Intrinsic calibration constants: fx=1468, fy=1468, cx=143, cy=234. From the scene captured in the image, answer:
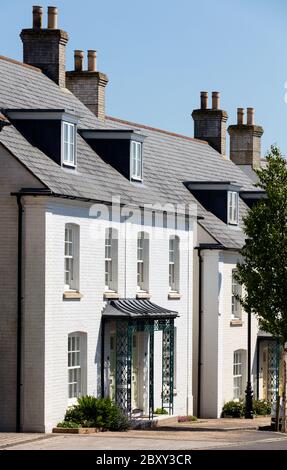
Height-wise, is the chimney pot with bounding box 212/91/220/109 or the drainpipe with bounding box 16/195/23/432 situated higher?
the chimney pot with bounding box 212/91/220/109

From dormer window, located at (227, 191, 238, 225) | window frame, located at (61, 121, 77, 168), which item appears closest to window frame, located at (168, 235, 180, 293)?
dormer window, located at (227, 191, 238, 225)

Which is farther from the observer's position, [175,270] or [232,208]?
[232,208]

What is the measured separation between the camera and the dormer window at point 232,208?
5356cm

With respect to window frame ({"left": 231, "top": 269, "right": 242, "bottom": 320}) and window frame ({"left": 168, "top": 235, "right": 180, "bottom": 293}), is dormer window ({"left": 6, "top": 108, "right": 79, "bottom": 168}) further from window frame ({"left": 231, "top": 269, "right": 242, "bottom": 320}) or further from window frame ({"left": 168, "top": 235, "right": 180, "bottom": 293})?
window frame ({"left": 231, "top": 269, "right": 242, "bottom": 320})

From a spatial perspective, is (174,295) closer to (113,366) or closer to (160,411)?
(160,411)

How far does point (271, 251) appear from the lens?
4366 centimetres

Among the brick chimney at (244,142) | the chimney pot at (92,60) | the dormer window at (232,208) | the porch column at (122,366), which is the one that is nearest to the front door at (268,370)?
the dormer window at (232,208)

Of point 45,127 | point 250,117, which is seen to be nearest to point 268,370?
point 250,117

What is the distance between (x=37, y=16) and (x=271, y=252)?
11800 millimetres

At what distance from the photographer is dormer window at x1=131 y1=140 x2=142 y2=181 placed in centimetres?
4572

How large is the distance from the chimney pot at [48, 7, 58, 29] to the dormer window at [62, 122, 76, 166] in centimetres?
795

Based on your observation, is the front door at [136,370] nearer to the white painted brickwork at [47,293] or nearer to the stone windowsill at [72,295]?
the white painted brickwork at [47,293]

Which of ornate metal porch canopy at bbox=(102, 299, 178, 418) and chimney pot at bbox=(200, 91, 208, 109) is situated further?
chimney pot at bbox=(200, 91, 208, 109)

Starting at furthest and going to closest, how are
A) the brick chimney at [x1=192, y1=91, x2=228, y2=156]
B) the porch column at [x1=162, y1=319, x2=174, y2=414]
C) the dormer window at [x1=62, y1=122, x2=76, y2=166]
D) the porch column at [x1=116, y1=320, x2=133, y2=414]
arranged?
1. the brick chimney at [x1=192, y1=91, x2=228, y2=156]
2. the porch column at [x1=162, y1=319, x2=174, y2=414]
3. the porch column at [x1=116, y1=320, x2=133, y2=414]
4. the dormer window at [x1=62, y1=122, x2=76, y2=166]
